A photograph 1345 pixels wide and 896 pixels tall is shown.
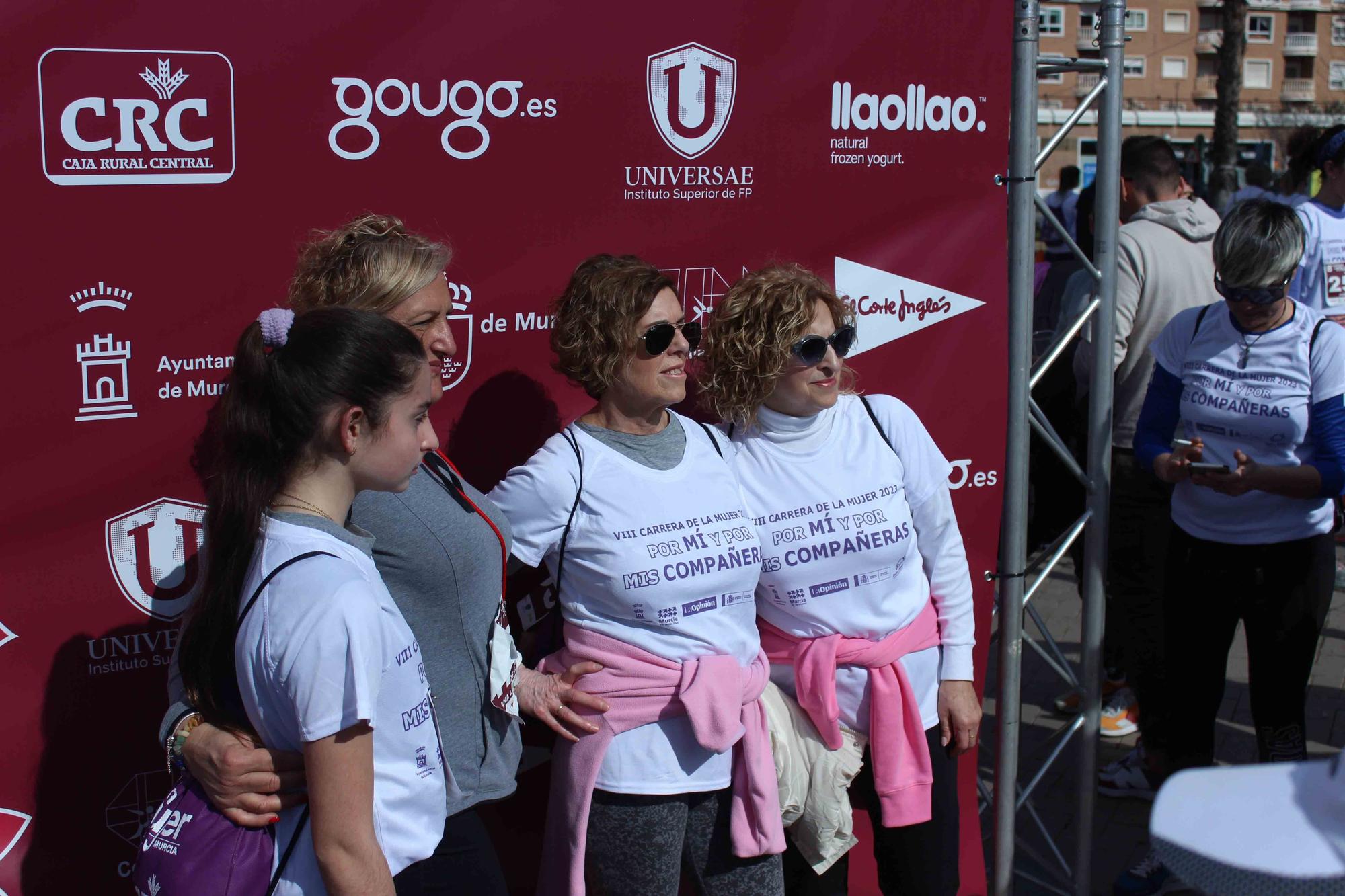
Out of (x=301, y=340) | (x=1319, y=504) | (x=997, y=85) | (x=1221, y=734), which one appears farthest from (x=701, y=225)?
(x=1221, y=734)

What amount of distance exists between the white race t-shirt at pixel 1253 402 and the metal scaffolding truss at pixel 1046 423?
403 millimetres

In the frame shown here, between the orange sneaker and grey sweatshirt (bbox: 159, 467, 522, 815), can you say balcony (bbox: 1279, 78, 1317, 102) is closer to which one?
the orange sneaker

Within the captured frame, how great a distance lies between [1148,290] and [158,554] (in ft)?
10.6

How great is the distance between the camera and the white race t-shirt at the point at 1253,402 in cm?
332

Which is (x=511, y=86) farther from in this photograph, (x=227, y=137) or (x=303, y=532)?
(x=303, y=532)

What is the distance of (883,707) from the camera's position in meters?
2.66

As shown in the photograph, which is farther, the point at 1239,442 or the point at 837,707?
the point at 1239,442

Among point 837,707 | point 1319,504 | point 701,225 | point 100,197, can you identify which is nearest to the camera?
point 100,197

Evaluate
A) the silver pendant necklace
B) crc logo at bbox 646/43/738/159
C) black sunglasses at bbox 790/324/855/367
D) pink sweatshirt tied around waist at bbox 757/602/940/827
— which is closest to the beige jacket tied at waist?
pink sweatshirt tied around waist at bbox 757/602/940/827

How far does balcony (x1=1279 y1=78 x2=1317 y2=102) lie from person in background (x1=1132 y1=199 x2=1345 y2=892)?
8042 centimetres

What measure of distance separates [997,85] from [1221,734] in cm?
280

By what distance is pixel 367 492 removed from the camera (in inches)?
81.4

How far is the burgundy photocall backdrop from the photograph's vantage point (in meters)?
2.34

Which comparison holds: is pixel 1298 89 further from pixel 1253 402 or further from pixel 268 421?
pixel 268 421
